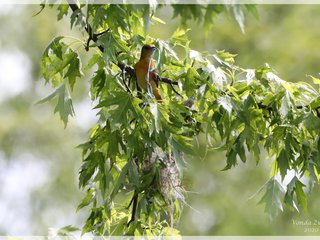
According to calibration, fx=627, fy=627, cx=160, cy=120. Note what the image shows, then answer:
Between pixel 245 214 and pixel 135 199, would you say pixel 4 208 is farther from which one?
pixel 135 199

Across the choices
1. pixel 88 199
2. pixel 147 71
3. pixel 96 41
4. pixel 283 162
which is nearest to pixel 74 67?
pixel 96 41

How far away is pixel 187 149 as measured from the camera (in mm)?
2172

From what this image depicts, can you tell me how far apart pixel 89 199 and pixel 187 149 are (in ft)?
1.97

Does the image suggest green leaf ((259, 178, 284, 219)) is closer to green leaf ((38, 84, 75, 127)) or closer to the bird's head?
the bird's head

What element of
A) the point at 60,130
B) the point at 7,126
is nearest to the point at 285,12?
the point at 60,130

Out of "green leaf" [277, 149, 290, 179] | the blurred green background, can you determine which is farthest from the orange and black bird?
the blurred green background

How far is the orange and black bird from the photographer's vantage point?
2.34m

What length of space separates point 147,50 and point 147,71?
9 cm

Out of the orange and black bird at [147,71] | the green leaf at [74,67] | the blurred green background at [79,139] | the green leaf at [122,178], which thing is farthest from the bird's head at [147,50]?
the blurred green background at [79,139]

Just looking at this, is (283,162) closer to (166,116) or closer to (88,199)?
(166,116)

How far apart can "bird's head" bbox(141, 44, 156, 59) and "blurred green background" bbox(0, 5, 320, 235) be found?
5.15 meters

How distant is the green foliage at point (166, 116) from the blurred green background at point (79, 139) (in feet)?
16.7

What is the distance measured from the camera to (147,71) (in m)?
2.35

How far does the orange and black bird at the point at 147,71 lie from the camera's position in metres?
2.34
